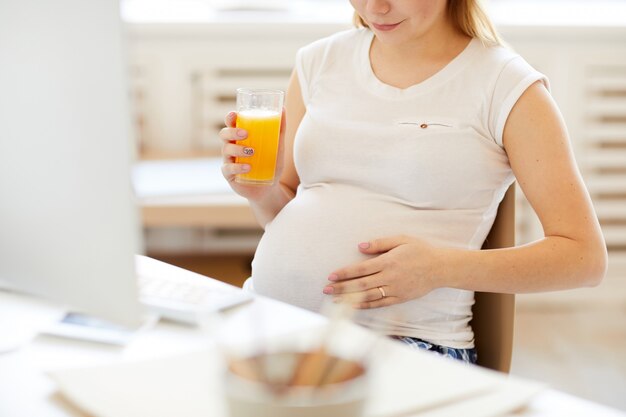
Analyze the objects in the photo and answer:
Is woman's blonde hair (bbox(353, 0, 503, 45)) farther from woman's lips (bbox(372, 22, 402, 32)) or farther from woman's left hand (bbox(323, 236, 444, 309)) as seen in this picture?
woman's left hand (bbox(323, 236, 444, 309))

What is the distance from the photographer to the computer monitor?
77 centimetres

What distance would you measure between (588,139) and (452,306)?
216 centimetres

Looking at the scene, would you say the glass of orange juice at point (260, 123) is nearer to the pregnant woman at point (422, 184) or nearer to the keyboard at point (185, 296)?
the pregnant woman at point (422, 184)

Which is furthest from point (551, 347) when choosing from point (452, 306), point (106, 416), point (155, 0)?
point (106, 416)

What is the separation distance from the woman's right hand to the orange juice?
1 cm

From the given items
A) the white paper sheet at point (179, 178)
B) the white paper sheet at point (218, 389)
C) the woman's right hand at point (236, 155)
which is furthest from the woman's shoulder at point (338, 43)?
the white paper sheet at point (179, 178)

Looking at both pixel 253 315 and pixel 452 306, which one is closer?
pixel 253 315

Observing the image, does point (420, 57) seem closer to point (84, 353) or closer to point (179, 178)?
point (84, 353)

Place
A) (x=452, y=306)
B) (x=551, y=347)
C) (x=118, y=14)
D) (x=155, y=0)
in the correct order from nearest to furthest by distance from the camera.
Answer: (x=118, y=14)
(x=452, y=306)
(x=551, y=347)
(x=155, y=0)

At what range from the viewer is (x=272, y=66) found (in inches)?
136

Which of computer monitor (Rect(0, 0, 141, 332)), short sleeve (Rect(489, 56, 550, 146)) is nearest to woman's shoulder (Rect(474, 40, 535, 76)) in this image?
short sleeve (Rect(489, 56, 550, 146))

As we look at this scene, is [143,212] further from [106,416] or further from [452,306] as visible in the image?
[106,416]

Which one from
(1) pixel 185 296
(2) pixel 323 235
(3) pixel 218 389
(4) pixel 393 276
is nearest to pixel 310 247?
(2) pixel 323 235

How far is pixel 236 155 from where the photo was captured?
149 centimetres
